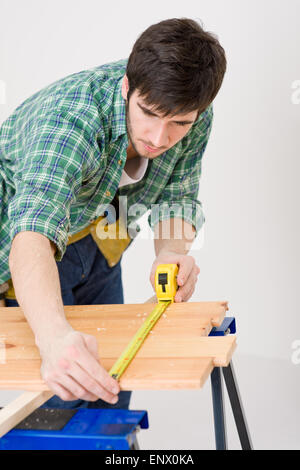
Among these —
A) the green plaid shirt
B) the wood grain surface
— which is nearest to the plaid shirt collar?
the green plaid shirt

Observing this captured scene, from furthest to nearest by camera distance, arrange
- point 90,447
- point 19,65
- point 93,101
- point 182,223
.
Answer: point 19,65 → point 182,223 → point 93,101 → point 90,447

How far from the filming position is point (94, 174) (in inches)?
66.9

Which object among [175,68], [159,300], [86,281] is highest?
[175,68]

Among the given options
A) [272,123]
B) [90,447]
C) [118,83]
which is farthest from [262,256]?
[90,447]

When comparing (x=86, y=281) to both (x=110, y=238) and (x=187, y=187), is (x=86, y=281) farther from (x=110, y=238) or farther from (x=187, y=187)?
(x=187, y=187)

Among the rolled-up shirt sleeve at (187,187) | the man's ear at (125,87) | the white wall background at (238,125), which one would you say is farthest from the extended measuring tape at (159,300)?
the white wall background at (238,125)

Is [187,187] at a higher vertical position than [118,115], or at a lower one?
lower

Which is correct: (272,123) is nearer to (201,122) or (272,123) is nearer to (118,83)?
(201,122)

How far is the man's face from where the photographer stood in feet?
5.16

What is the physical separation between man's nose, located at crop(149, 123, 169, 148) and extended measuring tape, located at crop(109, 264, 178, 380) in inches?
13.3

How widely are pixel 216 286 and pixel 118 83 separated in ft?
5.11

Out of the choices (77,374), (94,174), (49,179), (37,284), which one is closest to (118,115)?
(94,174)

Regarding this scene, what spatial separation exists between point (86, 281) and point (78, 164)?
2.26 ft
